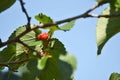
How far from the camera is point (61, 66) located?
1688mm

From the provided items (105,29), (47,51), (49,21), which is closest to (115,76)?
(105,29)

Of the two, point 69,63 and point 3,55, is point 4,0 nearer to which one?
point 3,55

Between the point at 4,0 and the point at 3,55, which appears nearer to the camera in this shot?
the point at 4,0

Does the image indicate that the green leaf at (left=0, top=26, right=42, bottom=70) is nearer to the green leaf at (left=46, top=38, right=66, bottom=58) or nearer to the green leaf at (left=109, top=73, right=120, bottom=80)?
the green leaf at (left=46, top=38, right=66, bottom=58)

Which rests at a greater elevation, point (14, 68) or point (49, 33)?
point (49, 33)

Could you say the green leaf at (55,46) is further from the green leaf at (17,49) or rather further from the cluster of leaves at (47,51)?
the green leaf at (17,49)

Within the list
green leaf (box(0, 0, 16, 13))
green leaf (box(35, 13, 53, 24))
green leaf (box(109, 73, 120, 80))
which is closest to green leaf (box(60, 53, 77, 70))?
green leaf (box(35, 13, 53, 24))

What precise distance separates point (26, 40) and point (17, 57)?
0.15 metres

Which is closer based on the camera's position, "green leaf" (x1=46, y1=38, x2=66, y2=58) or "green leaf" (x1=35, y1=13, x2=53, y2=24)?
"green leaf" (x1=35, y1=13, x2=53, y2=24)

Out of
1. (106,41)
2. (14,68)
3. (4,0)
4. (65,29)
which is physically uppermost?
(4,0)

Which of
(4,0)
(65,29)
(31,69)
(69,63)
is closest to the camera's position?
(69,63)


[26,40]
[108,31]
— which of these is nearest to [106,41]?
[108,31]

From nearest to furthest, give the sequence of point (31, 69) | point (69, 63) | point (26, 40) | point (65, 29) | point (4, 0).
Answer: point (69, 63) → point (31, 69) → point (4, 0) → point (65, 29) → point (26, 40)

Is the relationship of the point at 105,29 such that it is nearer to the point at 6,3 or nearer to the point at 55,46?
the point at 55,46
